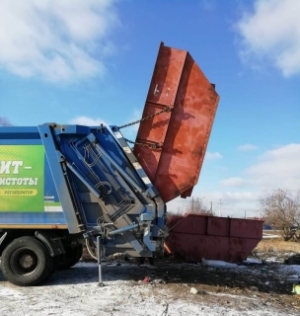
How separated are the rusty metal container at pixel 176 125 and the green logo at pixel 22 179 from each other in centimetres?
173

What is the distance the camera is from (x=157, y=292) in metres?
6.22

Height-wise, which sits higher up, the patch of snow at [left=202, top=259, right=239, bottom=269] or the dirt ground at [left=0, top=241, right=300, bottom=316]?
the patch of snow at [left=202, top=259, right=239, bottom=269]

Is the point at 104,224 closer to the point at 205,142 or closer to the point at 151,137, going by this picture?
the point at 151,137

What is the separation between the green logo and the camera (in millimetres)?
6766

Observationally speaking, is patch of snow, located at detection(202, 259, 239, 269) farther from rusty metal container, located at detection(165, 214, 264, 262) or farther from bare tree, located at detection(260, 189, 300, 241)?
bare tree, located at detection(260, 189, 300, 241)

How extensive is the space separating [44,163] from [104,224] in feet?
4.76

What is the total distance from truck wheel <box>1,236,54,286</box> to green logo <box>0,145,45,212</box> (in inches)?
22.8

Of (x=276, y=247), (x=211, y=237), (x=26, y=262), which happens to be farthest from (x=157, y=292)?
(x=276, y=247)

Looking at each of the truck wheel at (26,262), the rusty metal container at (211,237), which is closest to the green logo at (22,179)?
the truck wheel at (26,262)

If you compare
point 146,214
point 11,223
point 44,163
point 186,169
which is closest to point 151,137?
point 186,169

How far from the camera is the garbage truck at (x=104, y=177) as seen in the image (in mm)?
6691

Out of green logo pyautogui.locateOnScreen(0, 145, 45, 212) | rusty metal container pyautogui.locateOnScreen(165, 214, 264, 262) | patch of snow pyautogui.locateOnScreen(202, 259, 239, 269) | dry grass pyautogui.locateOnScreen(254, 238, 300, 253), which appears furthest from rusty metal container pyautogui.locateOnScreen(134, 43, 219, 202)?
dry grass pyautogui.locateOnScreen(254, 238, 300, 253)

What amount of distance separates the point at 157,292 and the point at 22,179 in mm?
2917

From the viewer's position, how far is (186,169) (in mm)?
7012
